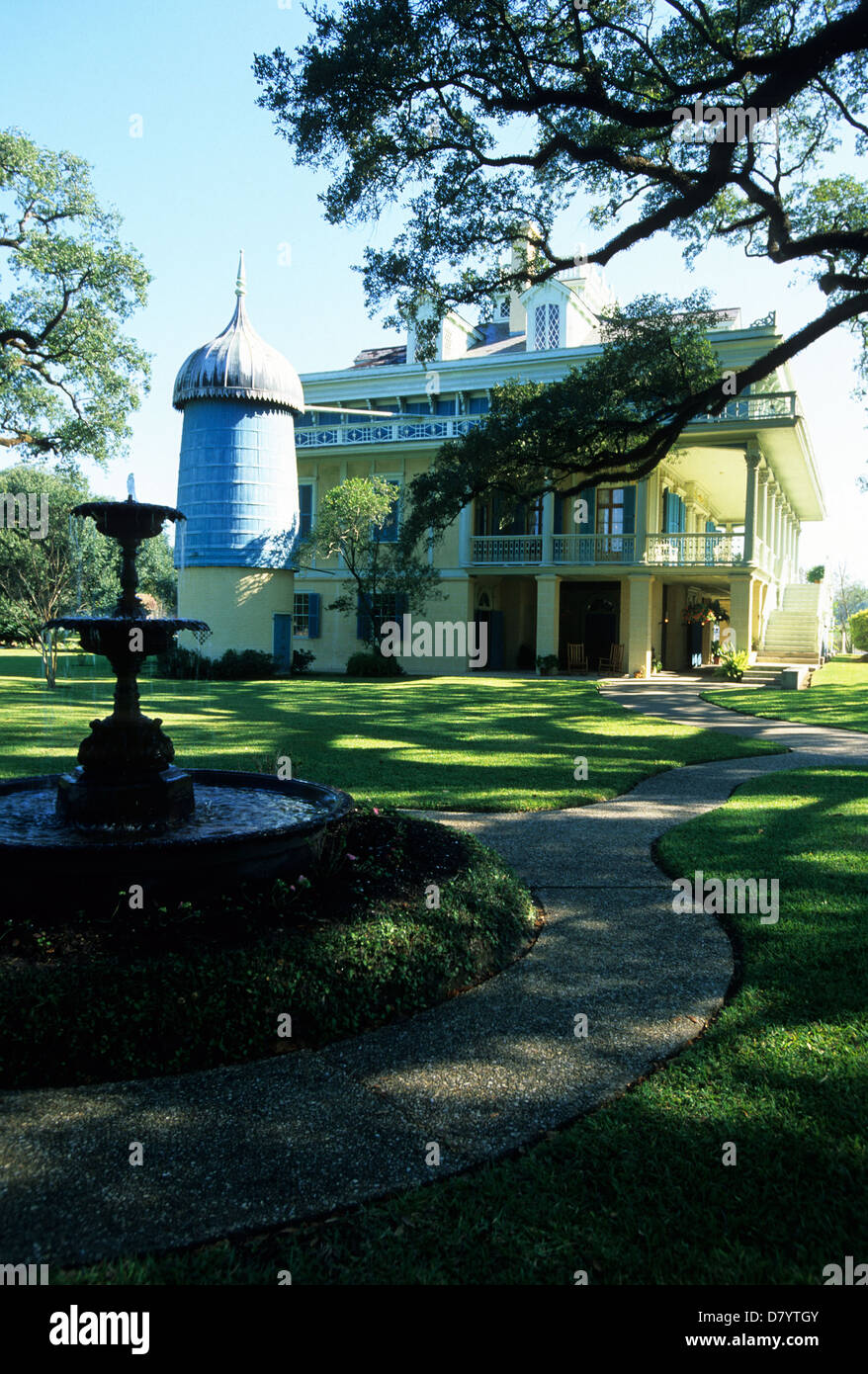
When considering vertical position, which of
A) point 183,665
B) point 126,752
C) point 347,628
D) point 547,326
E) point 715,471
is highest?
point 547,326

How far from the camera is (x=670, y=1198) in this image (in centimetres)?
291

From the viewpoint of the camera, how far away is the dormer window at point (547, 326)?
31.5m

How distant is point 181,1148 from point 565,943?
106 inches

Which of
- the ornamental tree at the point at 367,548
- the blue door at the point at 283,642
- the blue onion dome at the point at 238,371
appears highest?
the blue onion dome at the point at 238,371

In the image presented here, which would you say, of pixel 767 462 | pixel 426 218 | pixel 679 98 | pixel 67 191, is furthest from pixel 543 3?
pixel 767 462

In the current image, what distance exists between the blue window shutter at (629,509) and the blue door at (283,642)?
35.8ft

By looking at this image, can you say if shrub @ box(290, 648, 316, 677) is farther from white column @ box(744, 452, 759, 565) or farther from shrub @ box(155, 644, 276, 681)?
white column @ box(744, 452, 759, 565)

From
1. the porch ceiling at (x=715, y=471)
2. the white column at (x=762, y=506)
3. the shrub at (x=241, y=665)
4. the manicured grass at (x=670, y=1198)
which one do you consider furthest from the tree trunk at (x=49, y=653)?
the white column at (x=762, y=506)

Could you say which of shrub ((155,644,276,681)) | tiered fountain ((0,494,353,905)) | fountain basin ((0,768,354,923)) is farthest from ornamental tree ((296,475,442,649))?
fountain basin ((0,768,354,923))

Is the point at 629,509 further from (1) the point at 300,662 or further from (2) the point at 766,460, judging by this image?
(1) the point at 300,662

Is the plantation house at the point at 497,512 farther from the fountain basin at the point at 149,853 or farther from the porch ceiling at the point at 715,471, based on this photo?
the fountain basin at the point at 149,853

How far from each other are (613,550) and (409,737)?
15.3m

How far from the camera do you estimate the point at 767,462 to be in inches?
1163

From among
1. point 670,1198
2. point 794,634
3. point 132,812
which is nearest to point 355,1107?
point 670,1198
